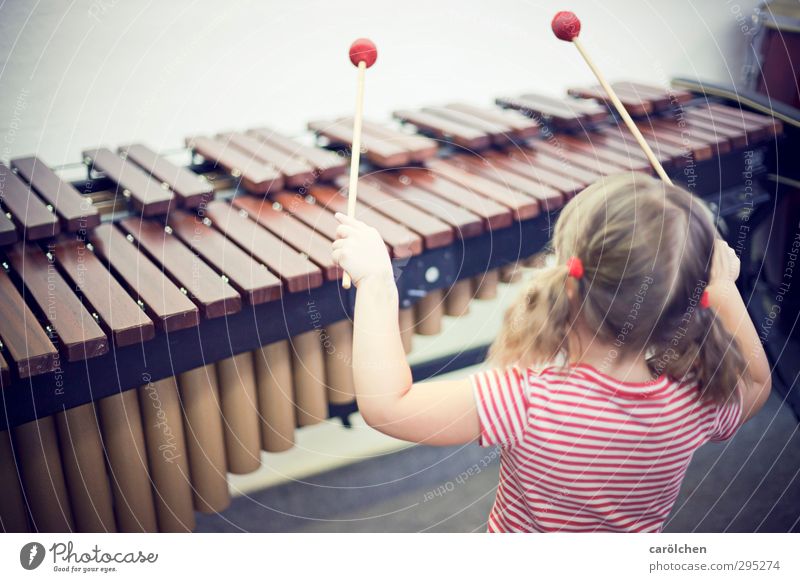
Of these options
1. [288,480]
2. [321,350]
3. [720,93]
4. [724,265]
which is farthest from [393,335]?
[720,93]

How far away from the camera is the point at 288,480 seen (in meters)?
1.79

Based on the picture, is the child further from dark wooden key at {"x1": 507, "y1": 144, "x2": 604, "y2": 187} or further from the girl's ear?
dark wooden key at {"x1": 507, "y1": 144, "x2": 604, "y2": 187}

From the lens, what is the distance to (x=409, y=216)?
4.62 ft

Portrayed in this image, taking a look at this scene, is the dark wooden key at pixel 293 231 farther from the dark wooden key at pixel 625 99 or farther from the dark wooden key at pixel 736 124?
the dark wooden key at pixel 736 124

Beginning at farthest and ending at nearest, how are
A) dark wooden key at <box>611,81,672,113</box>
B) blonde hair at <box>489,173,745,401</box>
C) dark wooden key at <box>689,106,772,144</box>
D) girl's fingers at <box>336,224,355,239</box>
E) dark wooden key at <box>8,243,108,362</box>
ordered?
1. dark wooden key at <box>611,81,672,113</box>
2. dark wooden key at <box>689,106,772,144</box>
3. dark wooden key at <box>8,243,108,362</box>
4. girl's fingers at <box>336,224,355,239</box>
5. blonde hair at <box>489,173,745,401</box>

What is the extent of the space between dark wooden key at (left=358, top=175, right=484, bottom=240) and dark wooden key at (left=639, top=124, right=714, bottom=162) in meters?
0.54

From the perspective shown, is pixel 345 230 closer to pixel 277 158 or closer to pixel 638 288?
pixel 638 288

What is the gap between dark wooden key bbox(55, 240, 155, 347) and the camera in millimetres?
1111

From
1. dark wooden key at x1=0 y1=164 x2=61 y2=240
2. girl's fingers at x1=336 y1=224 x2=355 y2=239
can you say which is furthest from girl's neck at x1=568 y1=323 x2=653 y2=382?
dark wooden key at x1=0 y1=164 x2=61 y2=240

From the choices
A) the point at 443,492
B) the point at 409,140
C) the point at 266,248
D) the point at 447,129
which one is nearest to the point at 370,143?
the point at 409,140

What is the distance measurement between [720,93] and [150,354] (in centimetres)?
149

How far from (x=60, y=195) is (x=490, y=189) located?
29.1 inches

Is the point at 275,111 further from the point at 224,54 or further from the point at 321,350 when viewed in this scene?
the point at 321,350

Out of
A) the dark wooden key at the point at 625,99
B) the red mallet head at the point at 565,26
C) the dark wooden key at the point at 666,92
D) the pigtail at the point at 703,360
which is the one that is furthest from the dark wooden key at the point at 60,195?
the dark wooden key at the point at 666,92
